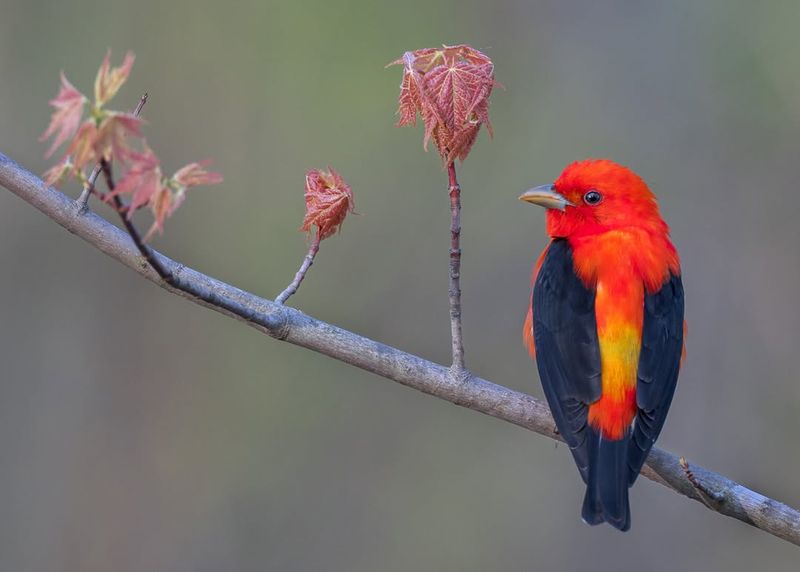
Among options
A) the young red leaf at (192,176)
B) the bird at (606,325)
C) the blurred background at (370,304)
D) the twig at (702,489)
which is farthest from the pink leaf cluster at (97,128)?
the blurred background at (370,304)

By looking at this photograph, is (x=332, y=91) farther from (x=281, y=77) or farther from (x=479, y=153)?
(x=479, y=153)

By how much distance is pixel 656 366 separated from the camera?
4516 mm

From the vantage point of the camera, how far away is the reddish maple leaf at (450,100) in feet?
12.1

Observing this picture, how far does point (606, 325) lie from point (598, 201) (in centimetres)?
73

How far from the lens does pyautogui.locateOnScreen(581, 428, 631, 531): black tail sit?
4.29 meters

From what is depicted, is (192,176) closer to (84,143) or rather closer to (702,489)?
(84,143)

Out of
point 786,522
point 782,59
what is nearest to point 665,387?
point 786,522

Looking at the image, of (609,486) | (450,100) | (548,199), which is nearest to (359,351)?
(450,100)

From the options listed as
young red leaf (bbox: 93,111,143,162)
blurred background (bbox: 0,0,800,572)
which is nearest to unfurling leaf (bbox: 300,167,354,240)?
young red leaf (bbox: 93,111,143,162)

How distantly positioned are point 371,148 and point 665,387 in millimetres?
3648

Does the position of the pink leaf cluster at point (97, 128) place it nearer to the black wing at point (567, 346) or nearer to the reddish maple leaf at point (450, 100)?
the reddish maple leaf at point (450, 100)

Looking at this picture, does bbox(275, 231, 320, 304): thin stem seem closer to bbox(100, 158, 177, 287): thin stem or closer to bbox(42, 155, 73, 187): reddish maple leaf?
bbox(100, 158, 177, 287): thin stem

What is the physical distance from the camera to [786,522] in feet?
12.8

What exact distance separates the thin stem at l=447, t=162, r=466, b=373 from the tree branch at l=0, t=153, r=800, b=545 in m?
0.09
